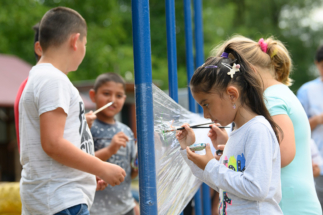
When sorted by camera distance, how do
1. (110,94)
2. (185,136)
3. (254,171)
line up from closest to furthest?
(254,171) < (185,136) < (110,94)

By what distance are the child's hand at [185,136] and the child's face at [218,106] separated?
17 centimetres

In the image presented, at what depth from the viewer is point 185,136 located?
1.64 m

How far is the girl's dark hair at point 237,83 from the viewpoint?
4.76ft

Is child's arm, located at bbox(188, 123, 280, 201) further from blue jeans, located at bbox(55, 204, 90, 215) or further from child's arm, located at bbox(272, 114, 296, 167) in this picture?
blue jeans, located at bbox(55, 204, 90, 215)

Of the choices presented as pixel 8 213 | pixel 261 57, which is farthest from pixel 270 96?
pixel 8 213

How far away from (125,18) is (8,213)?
1307 cm

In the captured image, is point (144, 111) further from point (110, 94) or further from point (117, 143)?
point (110, 94)

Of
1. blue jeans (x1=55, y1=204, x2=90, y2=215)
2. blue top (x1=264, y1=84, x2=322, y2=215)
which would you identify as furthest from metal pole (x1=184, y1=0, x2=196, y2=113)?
blue jeans (x1=55, y1=204, x2=90, y2=215)

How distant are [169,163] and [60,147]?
0.51m

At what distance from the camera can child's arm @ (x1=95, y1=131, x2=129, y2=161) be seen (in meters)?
2.28

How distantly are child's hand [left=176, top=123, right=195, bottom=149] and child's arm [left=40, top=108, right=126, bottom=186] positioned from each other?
37 cm

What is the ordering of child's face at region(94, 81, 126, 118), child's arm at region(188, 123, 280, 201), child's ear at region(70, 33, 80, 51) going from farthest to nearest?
1. child's face at region(94, 81, 126, 118)
2. child's ear at region(70, 33, 80, 51)
3. child's arm at region(188, 123, 280, 201)

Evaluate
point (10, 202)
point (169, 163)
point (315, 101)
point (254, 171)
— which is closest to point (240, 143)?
point (254, 171)

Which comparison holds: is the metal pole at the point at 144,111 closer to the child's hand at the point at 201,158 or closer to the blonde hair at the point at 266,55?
the child's hand at the point at 201,158
